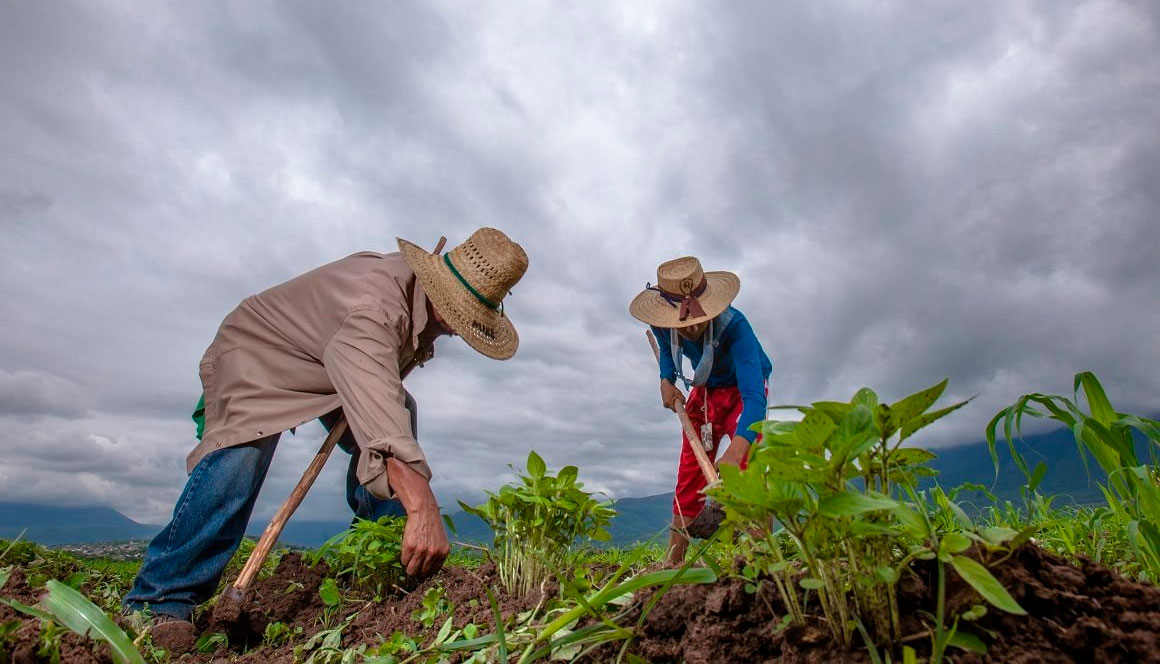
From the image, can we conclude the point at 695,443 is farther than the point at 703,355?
No

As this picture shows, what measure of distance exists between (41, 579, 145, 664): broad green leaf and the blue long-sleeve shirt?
10.1 feet

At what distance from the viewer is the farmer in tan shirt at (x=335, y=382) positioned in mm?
2654

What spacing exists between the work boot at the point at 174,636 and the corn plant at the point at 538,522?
1418 millimetres

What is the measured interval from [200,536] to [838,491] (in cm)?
287

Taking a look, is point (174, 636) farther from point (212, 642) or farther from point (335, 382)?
point (335, 382)

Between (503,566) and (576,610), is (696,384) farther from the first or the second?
(576,610)

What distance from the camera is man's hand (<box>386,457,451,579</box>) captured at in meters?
2.42

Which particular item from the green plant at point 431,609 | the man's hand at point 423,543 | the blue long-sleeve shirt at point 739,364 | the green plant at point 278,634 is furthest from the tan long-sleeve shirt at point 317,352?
the blue long-sleeve shirt at point 739,364

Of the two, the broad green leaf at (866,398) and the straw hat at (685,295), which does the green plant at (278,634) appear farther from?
the straw hat at (685,295)

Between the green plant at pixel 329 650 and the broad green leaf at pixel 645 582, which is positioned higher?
the broad green leaf at pixel 645 582

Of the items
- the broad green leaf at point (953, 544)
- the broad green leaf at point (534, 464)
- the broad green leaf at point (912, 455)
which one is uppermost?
the broad green leaf at point (534, 464)

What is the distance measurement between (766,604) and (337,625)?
192 cm

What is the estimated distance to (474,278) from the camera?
3.41m

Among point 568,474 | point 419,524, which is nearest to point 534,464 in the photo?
point 568,474
